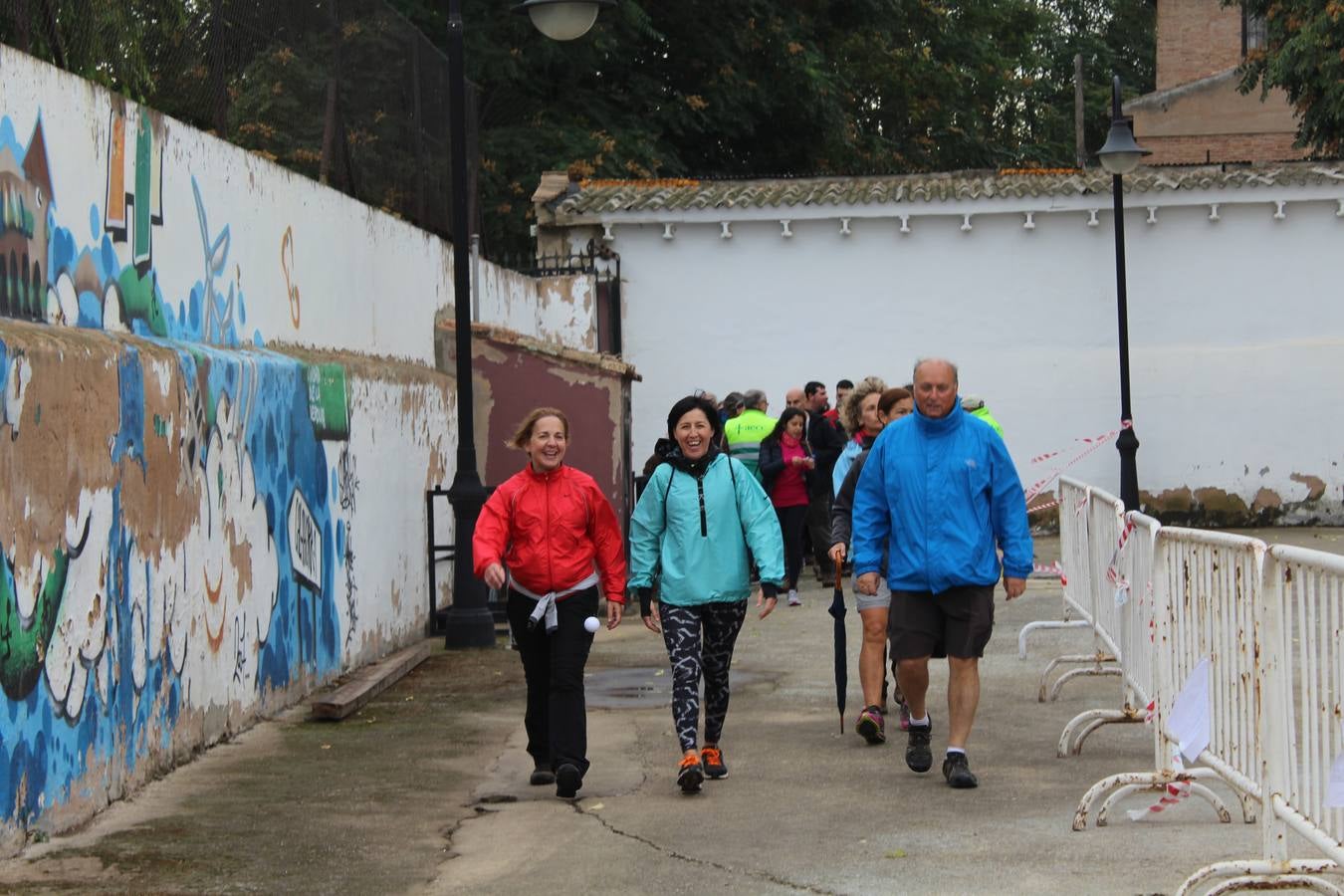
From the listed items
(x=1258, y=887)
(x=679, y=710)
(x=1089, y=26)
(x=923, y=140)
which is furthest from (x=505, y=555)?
(x=1089, y=26)

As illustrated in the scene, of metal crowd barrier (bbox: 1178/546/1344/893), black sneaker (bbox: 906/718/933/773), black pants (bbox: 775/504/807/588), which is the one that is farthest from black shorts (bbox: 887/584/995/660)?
black pants (bbox: 775/504/807/588)

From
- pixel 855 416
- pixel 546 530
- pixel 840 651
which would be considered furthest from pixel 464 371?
pixel 546 530

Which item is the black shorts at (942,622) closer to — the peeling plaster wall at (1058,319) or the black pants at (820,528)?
the black pants at (820,528)

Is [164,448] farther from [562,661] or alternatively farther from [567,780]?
[567,780]

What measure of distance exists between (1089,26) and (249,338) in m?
56.5

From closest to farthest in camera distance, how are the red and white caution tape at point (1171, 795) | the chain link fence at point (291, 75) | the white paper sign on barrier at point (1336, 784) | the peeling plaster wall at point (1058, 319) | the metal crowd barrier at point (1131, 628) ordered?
the white paper sign on barrier at point (1336, 784) → the red and white caution tape at point (1171, 795) → the metal crowd barrier at point (1131, 628) → the chain link fence at point (291, 75) → the peeling plaster wall at point (1058, 319)

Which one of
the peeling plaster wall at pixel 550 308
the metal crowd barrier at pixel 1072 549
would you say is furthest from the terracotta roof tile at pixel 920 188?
the metal crowd barrier at pixel 1072 549

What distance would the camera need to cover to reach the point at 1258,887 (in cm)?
580

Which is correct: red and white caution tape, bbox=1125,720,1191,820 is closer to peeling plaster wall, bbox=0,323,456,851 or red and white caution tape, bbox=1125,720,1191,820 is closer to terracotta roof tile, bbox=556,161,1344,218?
peeling plaster wall, bbox=0,323,456,851

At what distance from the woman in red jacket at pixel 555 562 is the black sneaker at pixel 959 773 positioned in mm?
1514

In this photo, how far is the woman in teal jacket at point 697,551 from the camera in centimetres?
856

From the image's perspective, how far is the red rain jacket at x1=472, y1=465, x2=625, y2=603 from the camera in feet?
27.6

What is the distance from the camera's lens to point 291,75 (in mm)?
12562

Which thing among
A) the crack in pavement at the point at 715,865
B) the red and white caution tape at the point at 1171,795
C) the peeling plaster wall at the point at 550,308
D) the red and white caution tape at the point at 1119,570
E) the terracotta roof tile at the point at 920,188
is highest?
the terracotta roof tile at the point at 920,188
